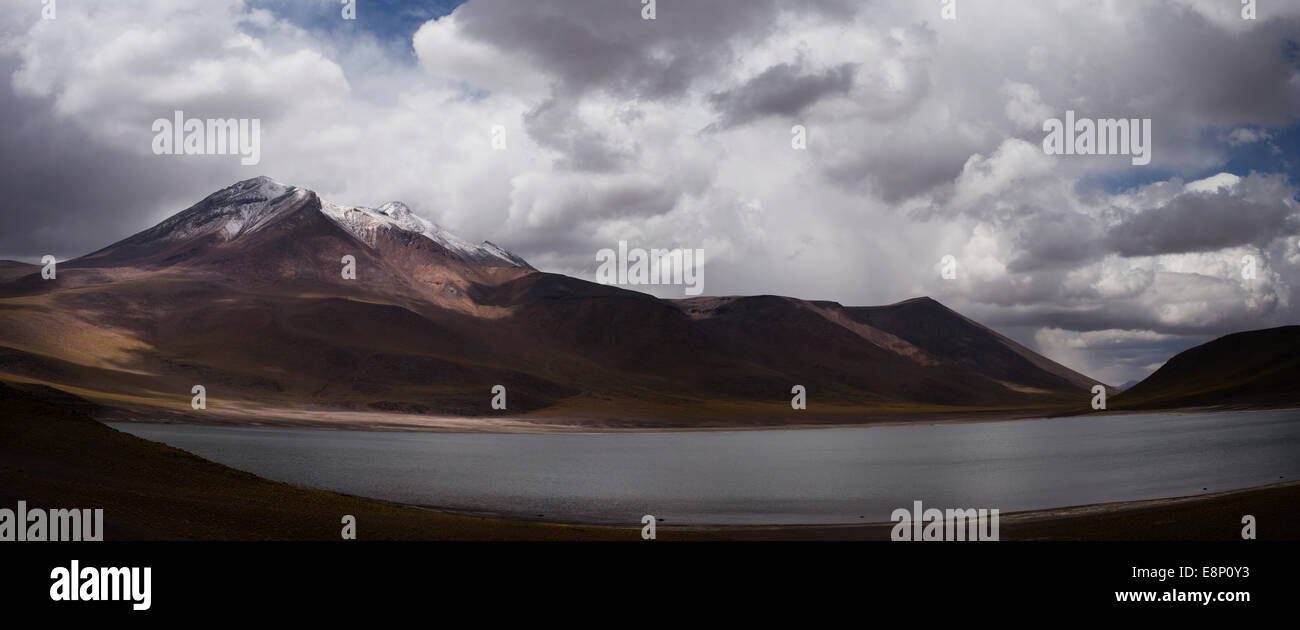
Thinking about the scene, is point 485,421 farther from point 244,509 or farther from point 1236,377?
point 1236,377

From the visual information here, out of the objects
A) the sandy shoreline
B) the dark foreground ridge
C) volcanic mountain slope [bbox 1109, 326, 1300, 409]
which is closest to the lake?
the dark foreground ridge

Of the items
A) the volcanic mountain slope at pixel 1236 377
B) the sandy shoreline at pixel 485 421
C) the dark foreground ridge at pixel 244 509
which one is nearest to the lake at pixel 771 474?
the dark foreground ridge at pixel 244 509

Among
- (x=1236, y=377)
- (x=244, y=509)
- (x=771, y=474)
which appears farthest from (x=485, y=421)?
(x=1236, y=377)

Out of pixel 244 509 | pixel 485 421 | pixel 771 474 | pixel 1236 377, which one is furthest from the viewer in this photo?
pixel 1236 377

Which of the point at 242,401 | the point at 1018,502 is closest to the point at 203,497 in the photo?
the point at 1018,502

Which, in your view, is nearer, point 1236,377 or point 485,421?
point 485,421
